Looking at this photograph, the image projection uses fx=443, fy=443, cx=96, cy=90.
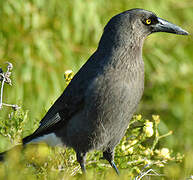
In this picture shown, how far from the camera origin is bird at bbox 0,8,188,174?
2330 millimetres

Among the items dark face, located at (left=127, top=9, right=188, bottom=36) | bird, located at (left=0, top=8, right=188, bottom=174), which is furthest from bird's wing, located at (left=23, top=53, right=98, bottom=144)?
dark face, located at (left=127, top=9, right=188, bottom=36)

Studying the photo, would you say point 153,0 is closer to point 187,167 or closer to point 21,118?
point 21,118

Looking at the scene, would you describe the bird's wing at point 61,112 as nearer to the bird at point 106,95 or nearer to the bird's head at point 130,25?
the bird at point 106,95

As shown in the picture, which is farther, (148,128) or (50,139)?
(50,139)

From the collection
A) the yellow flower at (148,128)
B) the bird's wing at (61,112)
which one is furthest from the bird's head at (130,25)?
the yellow flower at (148,128)

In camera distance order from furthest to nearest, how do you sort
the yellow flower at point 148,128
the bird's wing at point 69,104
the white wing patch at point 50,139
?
the white wing patch at point 50,139 → the bird's wing at point 69,104 → the yellow flower at point 148,128

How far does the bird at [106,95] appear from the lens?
233cm

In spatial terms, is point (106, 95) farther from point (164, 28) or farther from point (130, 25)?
point (164, 28)

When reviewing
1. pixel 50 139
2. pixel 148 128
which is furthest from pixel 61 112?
pixel 148 128

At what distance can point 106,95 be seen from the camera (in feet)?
7.57

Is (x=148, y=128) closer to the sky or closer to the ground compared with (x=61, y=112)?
closer to the ground

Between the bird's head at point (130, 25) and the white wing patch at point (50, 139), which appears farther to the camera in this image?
the white wing patch at point (50, 139)

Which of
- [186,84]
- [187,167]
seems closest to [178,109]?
[186,84]

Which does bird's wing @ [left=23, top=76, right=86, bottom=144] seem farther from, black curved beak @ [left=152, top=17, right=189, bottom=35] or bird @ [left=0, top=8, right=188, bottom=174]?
black curved beak @ [left=152, top=17, right=189, bottom=35]
